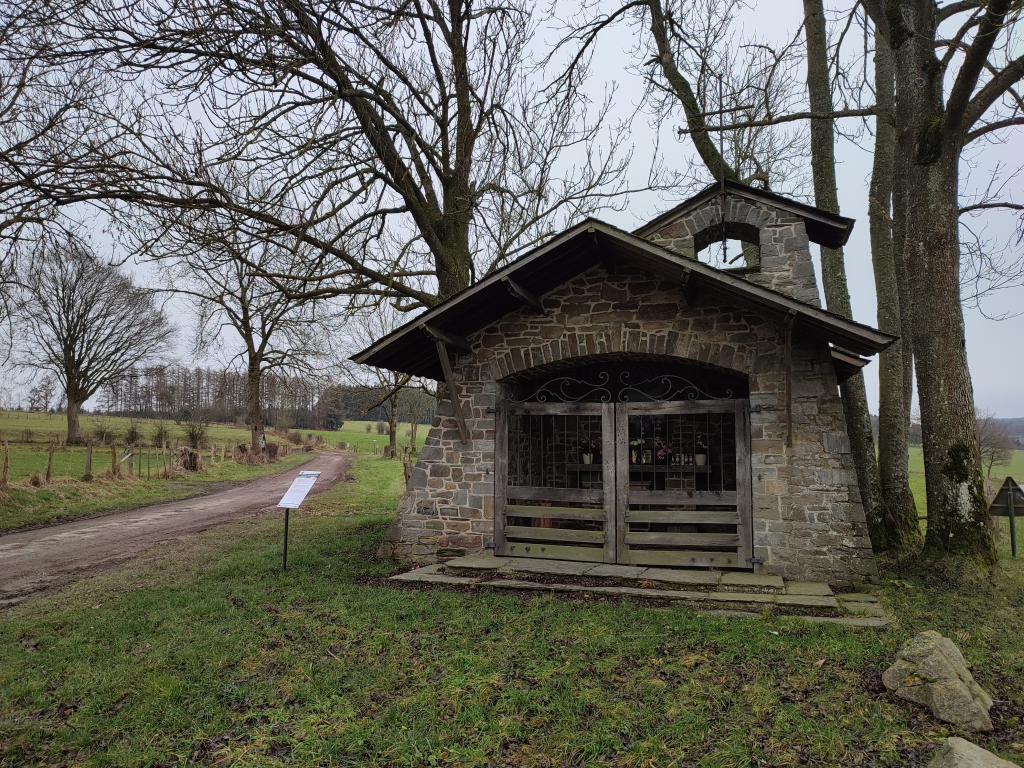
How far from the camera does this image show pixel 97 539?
1030 cm

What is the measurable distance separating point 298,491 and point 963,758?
6426 mm

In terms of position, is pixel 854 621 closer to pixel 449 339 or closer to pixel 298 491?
pixel 449 339

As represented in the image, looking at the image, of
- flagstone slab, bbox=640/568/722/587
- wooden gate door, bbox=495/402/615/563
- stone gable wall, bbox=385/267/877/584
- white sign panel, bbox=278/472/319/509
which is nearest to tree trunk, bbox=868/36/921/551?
stone gable wall, bbox=385/267/877/584

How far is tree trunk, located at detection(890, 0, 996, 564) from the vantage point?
22.5ft

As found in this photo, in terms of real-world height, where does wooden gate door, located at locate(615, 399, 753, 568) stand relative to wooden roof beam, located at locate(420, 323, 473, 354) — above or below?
below

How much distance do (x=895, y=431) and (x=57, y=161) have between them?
11.7m

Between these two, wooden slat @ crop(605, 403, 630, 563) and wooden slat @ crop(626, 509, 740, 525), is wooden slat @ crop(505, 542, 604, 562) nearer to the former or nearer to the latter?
wooden slat @ crop(605, 403, 630, 563)

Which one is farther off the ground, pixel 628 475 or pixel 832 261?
pixel 832 261

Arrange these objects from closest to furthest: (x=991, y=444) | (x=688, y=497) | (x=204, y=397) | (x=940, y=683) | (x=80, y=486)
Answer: (x=940, y=683) → (x=688, y=497) → (x=80, y=486) → (x=991, y=444) → (x=204, y=397)

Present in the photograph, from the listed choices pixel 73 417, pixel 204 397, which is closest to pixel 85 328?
pixel 73 417

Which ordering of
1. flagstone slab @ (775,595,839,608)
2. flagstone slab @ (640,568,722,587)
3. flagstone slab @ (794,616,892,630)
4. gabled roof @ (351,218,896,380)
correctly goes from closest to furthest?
flagstone slab @ (794,616,892,630)
flagstone slab @ (775,595,839,608)
gabled roof @ (351,218,896,380)
flagstone slab @ (640,568,722,587)

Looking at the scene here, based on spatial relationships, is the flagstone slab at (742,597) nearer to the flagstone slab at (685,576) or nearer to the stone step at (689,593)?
the stone step at (689,593)

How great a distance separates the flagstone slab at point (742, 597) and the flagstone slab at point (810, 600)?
3.6 inches

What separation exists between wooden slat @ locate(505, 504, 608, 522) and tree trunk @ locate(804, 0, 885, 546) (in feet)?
13.9
